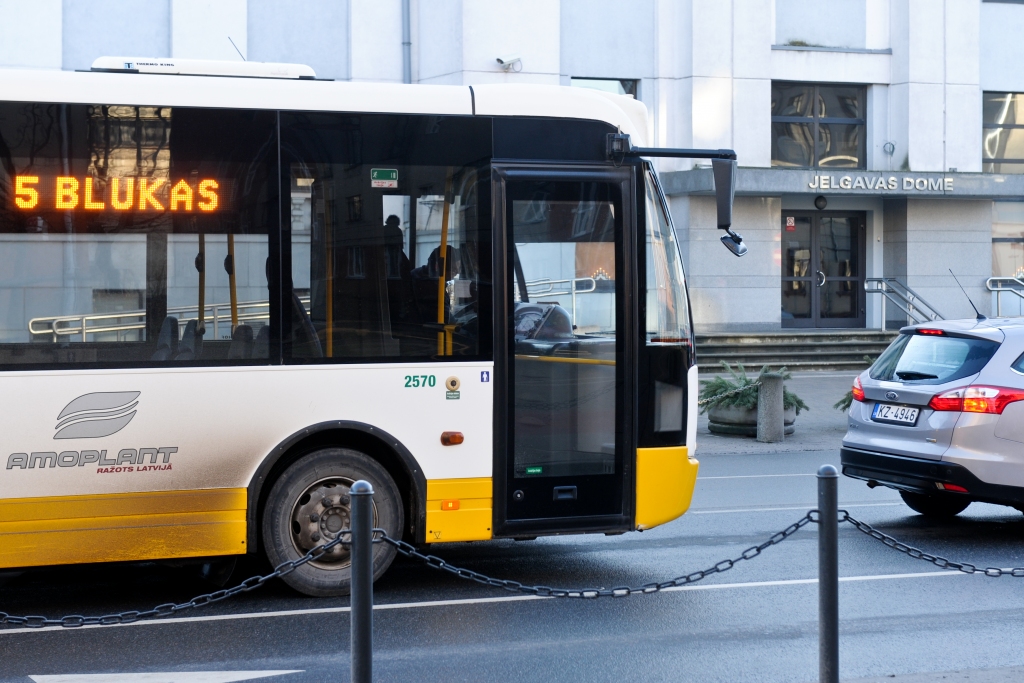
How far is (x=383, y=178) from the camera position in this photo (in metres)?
6.75

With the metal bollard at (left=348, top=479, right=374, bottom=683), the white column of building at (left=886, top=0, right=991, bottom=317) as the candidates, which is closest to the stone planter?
the metal bollard at (left=348, top=479, right=374, bottom=683)

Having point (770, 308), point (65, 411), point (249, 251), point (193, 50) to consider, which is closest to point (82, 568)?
point (65, 411)

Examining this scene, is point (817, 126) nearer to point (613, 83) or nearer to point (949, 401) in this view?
point (613, 83)

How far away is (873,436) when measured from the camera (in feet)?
29.4

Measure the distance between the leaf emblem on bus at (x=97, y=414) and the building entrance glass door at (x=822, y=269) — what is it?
75.6 ft

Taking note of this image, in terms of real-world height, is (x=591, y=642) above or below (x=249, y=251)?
below

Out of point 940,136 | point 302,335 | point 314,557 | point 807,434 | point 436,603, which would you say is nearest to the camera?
point 314,557

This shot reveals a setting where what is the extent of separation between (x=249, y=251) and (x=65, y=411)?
4.34 ft

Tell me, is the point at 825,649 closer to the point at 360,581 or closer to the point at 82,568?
the point at 360,581

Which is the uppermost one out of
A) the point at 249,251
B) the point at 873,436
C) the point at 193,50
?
the point at 193,50

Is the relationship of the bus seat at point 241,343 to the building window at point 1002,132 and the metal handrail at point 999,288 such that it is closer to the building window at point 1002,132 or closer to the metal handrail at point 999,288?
the metal handrail at point 999,288

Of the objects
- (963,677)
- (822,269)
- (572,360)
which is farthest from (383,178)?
(822,269)

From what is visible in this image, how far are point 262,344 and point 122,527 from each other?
126 centimetres

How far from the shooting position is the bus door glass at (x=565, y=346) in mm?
6934
